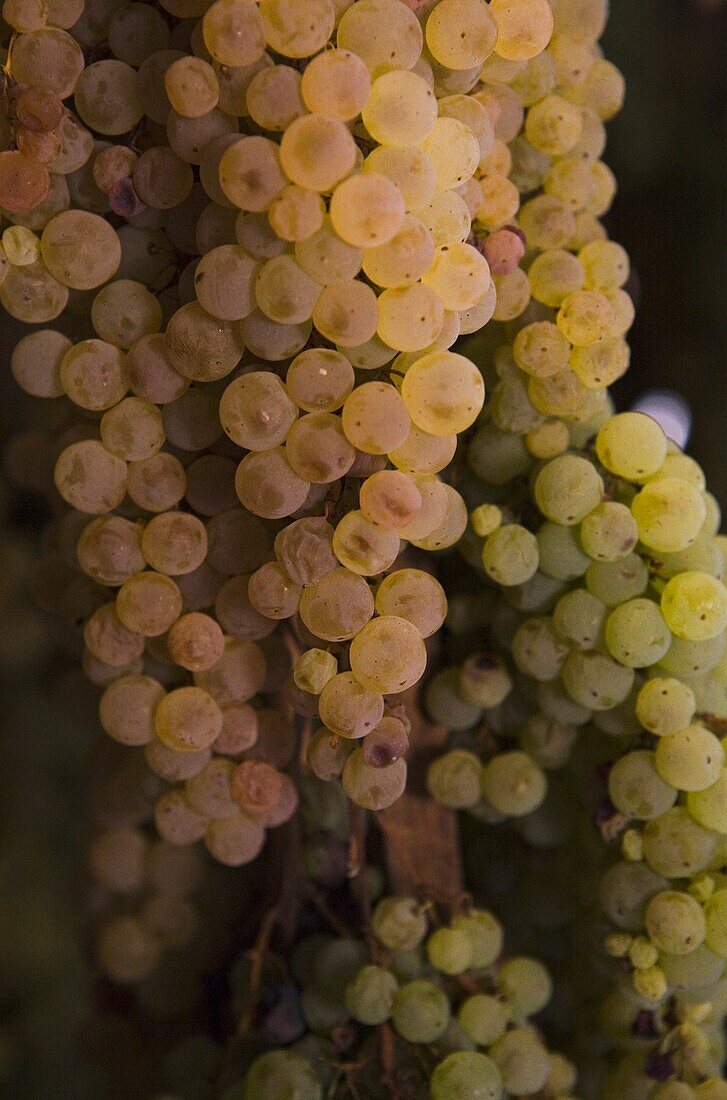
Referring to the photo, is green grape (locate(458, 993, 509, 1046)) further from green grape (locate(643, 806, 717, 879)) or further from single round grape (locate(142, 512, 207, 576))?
single round grape (locate(142, 512, 207, 576))

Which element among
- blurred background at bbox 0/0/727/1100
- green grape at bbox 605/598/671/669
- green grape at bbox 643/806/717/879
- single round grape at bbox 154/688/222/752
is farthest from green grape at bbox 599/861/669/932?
blurred background at bbox 0/0/727/1100

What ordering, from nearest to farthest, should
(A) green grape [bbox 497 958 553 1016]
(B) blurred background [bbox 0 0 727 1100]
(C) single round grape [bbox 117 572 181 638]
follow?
(C) single round grape [bbox 117 572 181 638] < (A) green grape [bbox 497 958 553 1016] < (B) blurred background [bbox 0 0 727 1100]

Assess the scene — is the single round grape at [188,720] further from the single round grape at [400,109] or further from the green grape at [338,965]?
the single round grape at [400,109]

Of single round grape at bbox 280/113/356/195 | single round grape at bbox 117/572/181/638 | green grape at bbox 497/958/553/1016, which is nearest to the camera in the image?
single round grape at bbox 280/113/356/195

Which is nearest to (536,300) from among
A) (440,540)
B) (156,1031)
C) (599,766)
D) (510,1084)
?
(440,540)

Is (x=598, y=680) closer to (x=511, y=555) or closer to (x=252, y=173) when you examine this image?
(x=511, y=555)

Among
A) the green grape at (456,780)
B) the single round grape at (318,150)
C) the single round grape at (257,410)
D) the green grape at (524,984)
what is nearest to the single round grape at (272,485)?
the single round grape at (257,410)
